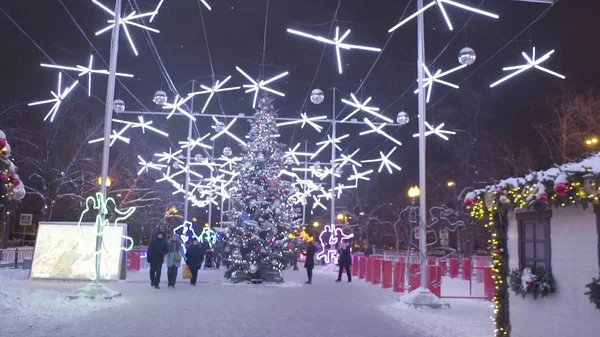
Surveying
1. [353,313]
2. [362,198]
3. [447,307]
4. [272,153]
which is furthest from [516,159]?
[362,198]

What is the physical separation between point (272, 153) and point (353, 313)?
36.6 ft

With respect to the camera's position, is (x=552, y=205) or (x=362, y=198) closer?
(x=552, y=205)

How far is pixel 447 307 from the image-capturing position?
50.5 feet

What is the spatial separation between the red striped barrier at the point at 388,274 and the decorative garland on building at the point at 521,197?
10325 mm

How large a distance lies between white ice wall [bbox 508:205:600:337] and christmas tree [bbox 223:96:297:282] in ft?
47.9

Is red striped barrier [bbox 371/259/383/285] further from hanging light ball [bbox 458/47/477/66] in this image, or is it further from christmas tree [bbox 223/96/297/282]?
hanging light ball [bbox 458/47/477/66]

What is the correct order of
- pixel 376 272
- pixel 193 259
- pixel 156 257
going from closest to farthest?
pixel 156 257 → pixel 193 259 → pixel 376 272

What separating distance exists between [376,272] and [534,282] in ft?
48.3

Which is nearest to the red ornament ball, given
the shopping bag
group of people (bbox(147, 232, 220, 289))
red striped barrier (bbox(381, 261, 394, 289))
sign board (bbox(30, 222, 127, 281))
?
red striped barrier (bbox(381, 261, 394, 289))

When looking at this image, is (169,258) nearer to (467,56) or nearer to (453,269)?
(467,56)

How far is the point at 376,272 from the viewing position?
23.4 meters

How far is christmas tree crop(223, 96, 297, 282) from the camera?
2317 cm

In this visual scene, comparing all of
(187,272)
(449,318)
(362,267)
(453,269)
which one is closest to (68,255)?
(187,272)

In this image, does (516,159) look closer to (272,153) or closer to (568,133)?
(568,133)
